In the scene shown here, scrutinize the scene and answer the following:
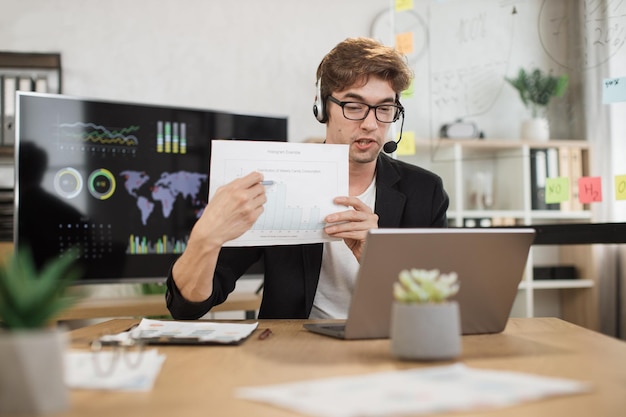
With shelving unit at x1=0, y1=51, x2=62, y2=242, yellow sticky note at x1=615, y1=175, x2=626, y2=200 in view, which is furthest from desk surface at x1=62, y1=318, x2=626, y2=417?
shelving unit at x1=0, y1=51, x2=62, y2=242

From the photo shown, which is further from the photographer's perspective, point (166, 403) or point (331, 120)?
point (331, 120)

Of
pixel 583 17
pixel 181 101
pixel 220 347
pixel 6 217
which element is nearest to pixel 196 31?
pixel 181 101

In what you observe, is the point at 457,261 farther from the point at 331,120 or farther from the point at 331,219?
the point at 331,120

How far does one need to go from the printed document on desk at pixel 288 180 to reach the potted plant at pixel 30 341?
711 mm

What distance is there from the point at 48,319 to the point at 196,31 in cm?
300

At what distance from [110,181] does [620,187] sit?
167 cm

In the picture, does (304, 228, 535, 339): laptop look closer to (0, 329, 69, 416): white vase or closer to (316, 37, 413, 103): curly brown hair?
(0, 329, 69, 416): white vase

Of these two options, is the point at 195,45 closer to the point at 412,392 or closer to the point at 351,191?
the point at 351,191

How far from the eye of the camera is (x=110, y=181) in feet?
8.24

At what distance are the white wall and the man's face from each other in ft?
5.30

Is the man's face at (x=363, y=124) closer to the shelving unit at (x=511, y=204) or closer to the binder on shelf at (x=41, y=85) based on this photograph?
the shelving unit at (x=511, y=204)

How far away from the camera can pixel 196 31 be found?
3535mm

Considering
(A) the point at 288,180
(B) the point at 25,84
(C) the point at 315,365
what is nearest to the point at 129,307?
(A) the point at 288,180

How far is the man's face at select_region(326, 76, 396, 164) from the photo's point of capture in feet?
5.99
